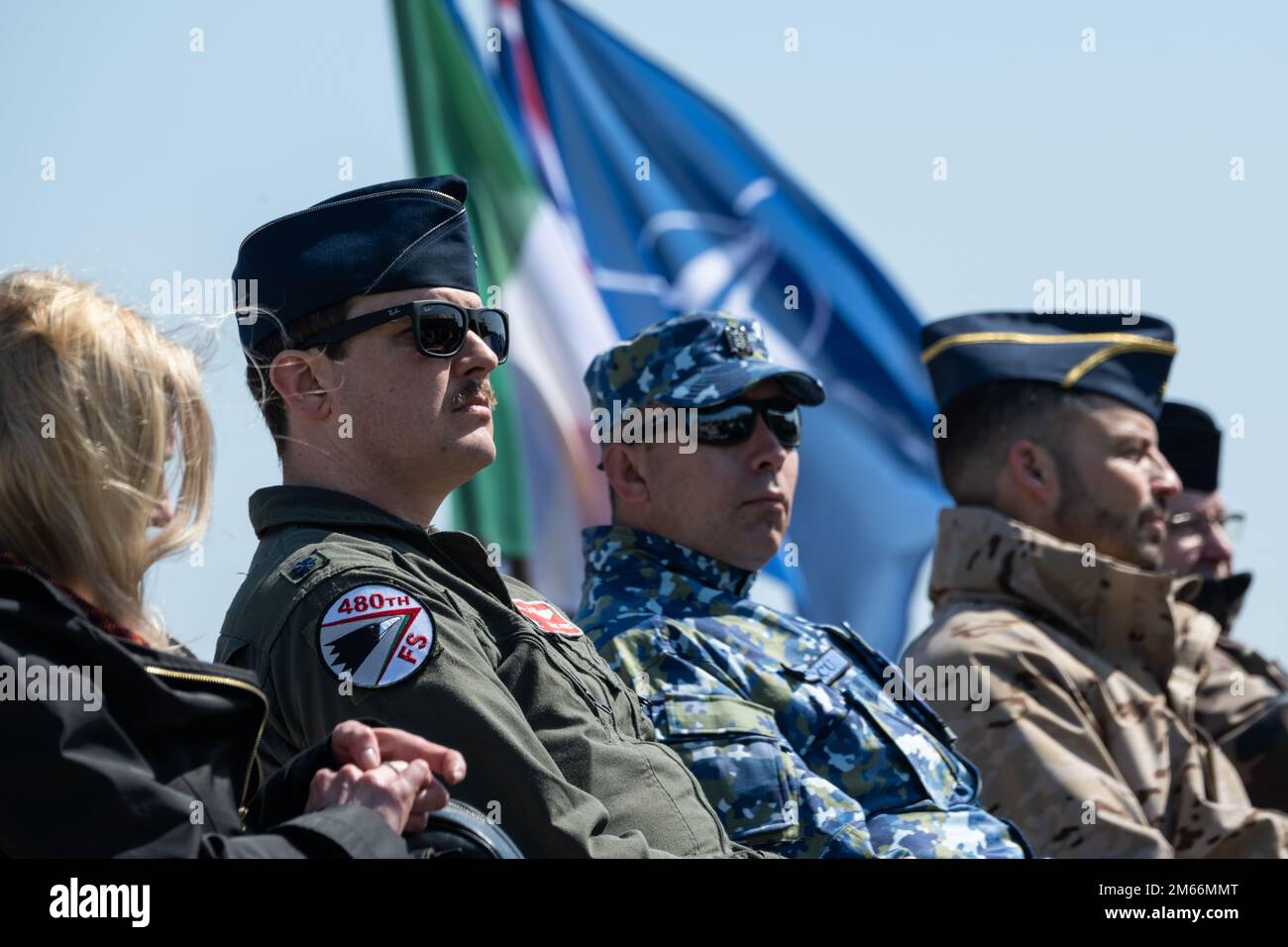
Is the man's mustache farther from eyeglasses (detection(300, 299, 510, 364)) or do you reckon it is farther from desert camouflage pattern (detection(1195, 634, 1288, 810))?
desert camouflage pattern (detection(1195, 634, 1288, 810))

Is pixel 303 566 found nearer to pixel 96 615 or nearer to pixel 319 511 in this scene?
pixel 319 511

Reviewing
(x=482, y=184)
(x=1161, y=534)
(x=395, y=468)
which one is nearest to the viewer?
(x=395, y=468)

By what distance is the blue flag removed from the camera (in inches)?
436

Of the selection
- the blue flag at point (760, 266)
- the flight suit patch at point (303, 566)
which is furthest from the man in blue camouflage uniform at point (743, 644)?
the blue flag at point (760, 266)

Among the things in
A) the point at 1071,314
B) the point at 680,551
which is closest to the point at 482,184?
the point at 1071,314

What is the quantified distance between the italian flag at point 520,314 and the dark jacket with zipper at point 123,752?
24.2 ft

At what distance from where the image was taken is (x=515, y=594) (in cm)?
379

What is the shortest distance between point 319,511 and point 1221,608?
4.54 m

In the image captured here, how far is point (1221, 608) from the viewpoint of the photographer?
689cm

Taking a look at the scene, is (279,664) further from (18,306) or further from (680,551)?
(680,551)

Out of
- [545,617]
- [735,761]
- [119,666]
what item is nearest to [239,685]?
[119,666]

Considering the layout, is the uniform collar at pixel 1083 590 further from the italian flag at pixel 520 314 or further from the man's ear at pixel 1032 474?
the italian flag at pixel 520 314
